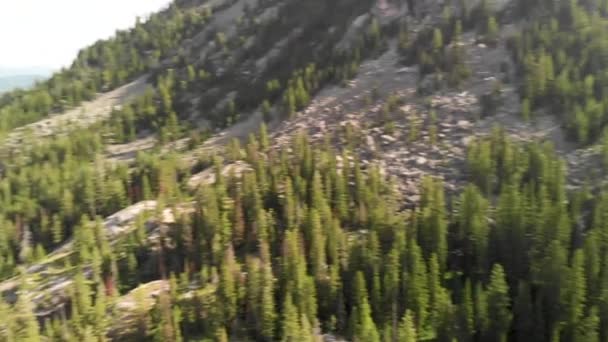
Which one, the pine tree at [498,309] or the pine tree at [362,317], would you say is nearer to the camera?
the pine tree at [362,317]

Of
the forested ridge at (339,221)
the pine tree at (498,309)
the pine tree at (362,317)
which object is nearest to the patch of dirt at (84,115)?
the forested ridge at (339,221)

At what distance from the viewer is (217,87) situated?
110 ft

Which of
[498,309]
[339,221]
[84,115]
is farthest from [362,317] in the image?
[84,115]

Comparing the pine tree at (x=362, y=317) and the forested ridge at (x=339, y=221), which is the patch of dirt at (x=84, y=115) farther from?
the pine tree at (x=362, y=317)

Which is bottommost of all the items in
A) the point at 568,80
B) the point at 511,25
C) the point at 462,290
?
the point at 462,290

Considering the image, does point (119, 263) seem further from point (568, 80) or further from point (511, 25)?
point (511, 25)

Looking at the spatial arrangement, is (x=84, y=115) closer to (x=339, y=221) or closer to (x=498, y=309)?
(x=339, y=221)

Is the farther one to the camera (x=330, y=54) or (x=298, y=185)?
(x=330, y=54)

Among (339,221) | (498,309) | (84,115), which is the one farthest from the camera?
(84,115)

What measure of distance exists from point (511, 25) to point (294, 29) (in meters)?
14.2

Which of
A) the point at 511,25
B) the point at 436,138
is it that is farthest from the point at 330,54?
the point at 436,138

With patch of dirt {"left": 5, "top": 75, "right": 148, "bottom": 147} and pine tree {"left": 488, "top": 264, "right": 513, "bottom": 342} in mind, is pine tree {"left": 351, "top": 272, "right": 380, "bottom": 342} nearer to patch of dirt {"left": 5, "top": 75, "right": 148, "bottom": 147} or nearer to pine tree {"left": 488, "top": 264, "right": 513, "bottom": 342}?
pine tree {"left": 488, "top": 264, "right": 513, "bottom": 342}

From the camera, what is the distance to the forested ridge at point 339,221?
11648 mm

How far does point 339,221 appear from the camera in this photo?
15328 millimetres
